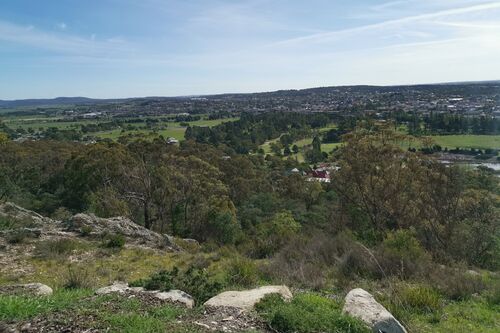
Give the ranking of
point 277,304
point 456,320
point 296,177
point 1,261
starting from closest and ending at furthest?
point 277,304, point 456,320, point 1,261, point 296,177

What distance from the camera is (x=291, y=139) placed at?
285 ft

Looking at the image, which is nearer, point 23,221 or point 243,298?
point 243,298

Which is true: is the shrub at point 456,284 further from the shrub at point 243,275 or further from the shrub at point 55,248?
the shrub at point 55,248

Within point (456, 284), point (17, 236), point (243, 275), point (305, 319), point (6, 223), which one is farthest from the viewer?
point (6, 223)

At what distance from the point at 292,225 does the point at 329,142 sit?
206ft

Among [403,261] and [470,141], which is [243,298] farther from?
[470,141]

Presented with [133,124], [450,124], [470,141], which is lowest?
[470,141]

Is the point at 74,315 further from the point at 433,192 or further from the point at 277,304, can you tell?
the point at 433,192

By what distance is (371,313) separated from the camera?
5.34m

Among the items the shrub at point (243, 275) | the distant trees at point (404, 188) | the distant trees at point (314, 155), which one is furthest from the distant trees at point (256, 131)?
the shrub at point (243, 275)

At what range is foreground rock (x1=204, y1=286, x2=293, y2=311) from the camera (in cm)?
562

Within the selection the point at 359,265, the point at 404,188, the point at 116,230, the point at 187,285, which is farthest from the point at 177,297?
the point at 404,188

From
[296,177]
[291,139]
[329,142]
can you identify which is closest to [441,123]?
[329,142]

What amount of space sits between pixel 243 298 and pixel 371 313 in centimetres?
170
